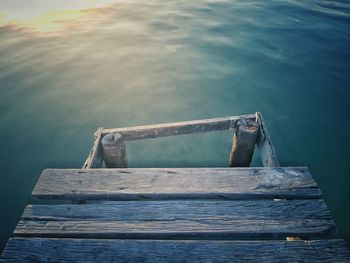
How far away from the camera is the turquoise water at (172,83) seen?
578 centimetres

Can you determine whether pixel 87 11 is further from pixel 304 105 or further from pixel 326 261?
pixel 326 261

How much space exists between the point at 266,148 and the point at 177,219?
1601mm

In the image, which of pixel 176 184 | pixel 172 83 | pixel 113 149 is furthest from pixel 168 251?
pixel 172 83

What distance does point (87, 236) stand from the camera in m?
2.31

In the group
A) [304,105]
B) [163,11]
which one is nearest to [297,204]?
[304,105]

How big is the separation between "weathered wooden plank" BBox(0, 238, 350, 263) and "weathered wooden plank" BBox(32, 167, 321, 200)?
0.52 meters

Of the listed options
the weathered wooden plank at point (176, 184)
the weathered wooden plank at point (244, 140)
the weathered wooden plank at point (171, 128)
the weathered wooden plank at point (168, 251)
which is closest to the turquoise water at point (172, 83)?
the weathered wooden plank at point (244, 140)

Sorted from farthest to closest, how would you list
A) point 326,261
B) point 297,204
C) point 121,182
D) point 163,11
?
point 163,11 → point 121,182 → point 297,204 → point 326,261

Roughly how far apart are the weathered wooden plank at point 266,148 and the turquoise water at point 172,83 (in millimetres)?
2366

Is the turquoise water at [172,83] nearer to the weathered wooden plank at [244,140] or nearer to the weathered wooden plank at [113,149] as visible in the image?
the weathered wooden plank at [244,140]

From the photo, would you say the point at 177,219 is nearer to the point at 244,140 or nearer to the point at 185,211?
the point at 185,211

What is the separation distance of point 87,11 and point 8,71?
23.8ft

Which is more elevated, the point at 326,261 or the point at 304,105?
the point at 326,261

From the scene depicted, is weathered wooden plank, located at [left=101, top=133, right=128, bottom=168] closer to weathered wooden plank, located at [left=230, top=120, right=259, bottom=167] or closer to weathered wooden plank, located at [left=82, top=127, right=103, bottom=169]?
weathered wooden plank, located at [left=82, top=127, right=103, bottom=169]
